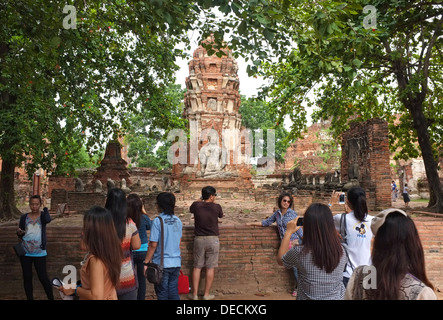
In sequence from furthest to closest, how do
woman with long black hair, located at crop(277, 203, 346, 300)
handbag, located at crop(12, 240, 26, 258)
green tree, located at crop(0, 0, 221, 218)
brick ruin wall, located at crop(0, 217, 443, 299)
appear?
1. green tree, located at crop(0, 0, 221, 218)
2. brick ruin wall, located at crop(0, 217, 443, 299)
3. handbag, located at crop(12, 240, 26, 258)
4. woman with long black hair, located at crop(277, 203, 346, 300)

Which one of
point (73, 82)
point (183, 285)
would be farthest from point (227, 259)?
point (73, 82)

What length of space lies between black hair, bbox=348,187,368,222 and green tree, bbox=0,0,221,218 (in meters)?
3.87

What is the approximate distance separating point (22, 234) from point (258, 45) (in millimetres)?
3982

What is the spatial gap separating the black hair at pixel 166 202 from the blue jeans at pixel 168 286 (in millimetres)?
603

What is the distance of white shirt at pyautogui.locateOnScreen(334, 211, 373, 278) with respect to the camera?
3.65 m

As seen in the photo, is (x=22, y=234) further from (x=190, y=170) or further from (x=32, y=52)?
(x=190, y=170)

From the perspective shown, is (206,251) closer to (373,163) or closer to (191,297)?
(191,297)

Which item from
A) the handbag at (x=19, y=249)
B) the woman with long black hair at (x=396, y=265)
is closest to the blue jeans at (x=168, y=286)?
the handbag at (x=19, y=249)

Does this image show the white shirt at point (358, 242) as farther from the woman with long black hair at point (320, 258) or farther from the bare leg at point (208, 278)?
the bare leg at point (208, 278)

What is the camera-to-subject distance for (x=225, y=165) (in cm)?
2309

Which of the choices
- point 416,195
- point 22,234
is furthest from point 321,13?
point 416,195

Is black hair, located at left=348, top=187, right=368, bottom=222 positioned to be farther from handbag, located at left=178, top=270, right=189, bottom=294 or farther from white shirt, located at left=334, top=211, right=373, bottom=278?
handbag, located at left=178, top=270, right=189, bottom=294

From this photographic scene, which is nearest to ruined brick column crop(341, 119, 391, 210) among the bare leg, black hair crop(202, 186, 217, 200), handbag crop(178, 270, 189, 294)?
the bare leg

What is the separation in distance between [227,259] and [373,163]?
7568mm
